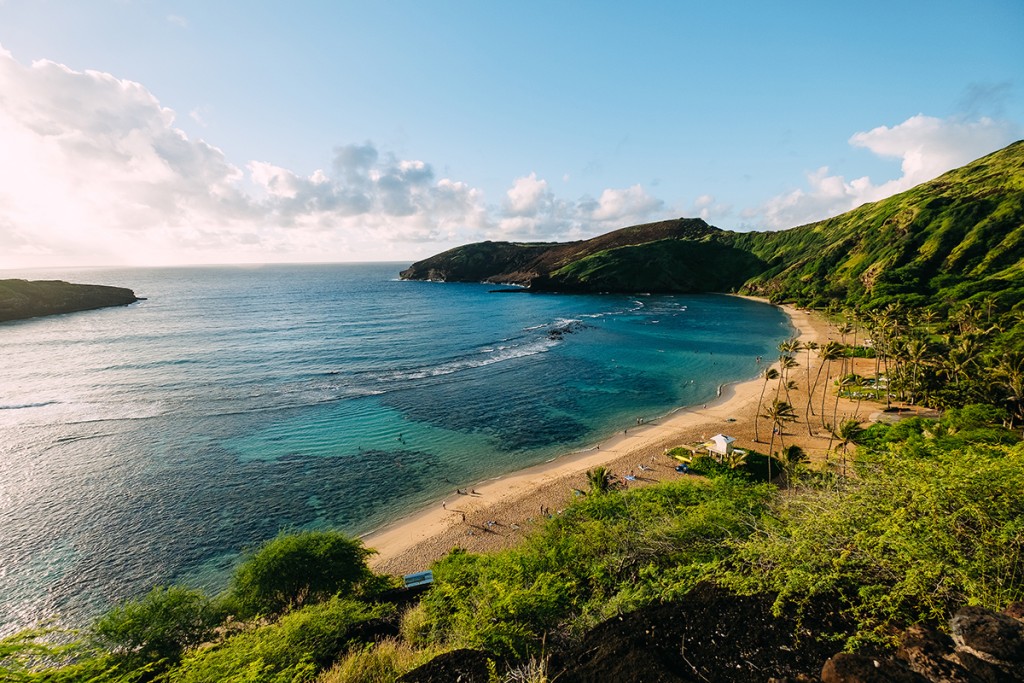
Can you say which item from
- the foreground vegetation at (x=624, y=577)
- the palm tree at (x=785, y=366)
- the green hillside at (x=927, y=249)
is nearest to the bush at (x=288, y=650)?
the foreground vegetation at (x=624, y=577)

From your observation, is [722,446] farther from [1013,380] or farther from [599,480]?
[1013,380]

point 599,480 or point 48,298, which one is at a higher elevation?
point 48,298

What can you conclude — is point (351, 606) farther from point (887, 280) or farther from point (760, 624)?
point (887, 280)

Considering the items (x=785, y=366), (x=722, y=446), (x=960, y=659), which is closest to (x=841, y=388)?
(x=785, y=366)

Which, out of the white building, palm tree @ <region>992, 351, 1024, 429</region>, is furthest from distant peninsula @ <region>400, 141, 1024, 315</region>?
the white building

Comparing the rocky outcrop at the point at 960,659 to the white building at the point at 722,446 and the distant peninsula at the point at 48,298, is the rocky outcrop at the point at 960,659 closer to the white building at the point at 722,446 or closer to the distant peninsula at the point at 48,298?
the white building at the point at 722,446
